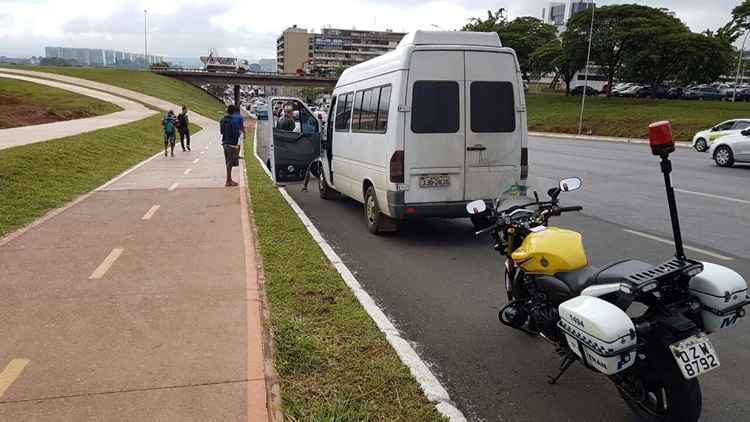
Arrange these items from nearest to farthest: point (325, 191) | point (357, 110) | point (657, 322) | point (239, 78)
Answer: point (657, 322) < point (357, 110) < point (325, 191) < point (239, 78)

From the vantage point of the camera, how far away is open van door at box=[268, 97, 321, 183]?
39.3ft

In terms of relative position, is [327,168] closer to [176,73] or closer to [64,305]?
[64,305]

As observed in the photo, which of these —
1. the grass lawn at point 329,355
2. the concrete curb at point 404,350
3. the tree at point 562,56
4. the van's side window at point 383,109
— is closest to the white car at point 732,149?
the van's side window at point 383,109

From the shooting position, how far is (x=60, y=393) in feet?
11.9

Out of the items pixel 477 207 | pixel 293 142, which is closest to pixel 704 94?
pixel 293 142

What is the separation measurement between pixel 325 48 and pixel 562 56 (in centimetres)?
12067

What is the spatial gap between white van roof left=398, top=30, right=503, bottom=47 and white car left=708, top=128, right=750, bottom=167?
13769 mm

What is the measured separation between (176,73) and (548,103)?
2145 inches

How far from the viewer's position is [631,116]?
40969 mm

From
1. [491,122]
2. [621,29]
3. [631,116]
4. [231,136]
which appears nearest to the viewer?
[491,122]

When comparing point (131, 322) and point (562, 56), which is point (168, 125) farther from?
point (562, 56)

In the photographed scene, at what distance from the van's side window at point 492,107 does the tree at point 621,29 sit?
152ft

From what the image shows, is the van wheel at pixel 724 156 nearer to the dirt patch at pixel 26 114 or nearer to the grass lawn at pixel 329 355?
the grass lawn at pixel 329 355

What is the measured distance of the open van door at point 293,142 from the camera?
12.0 meters
